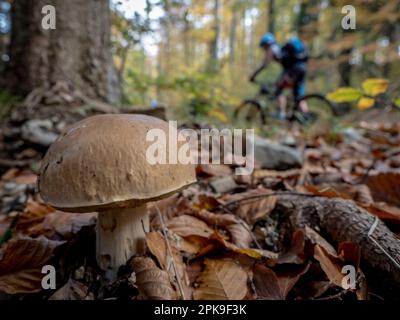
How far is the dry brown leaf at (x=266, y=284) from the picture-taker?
917mm

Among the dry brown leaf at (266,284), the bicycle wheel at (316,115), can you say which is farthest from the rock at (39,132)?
the bicycle wheel at (316,115)

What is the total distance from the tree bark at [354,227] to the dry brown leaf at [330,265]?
0.09 metres

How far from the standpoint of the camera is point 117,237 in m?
1.03

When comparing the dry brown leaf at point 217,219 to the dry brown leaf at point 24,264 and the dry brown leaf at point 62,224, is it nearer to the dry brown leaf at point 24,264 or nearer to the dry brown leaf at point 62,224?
the dry brown leaf at point 62,224

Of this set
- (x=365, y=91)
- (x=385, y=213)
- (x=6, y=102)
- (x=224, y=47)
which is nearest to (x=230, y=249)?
(x=385, y=213)

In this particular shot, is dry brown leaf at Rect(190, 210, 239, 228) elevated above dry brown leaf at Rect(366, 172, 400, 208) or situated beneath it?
situated beneath

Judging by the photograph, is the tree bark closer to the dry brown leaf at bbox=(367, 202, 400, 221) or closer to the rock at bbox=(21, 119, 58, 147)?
the dry brown leaf at bbox=(367, 202, 400, 221)

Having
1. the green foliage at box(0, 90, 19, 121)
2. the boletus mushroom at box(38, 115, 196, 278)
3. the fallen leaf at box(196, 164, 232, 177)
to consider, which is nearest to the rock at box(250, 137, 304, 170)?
the fallen leaf at box(196, 164, 232, 177)

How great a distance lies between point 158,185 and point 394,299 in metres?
0.75

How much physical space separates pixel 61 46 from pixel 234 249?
2.49 m

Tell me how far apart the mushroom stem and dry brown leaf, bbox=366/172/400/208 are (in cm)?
121

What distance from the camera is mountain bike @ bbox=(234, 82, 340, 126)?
16.7ft
